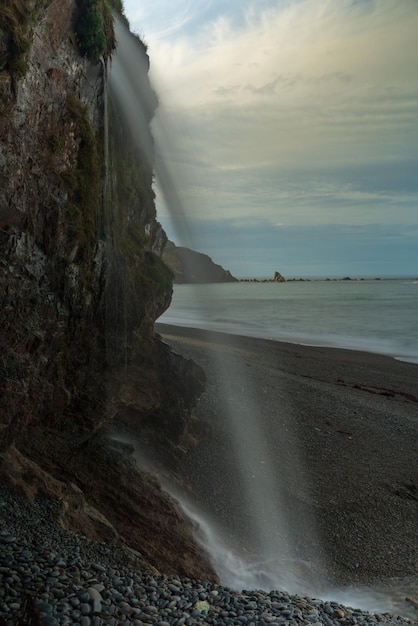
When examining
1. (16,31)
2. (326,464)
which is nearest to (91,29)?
(16,31)

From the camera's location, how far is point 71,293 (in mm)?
7969

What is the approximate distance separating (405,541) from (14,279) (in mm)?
8450

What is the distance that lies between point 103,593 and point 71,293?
14.5 ft

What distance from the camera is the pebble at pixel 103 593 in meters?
5.07

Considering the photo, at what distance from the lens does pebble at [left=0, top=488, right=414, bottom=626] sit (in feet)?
16.6

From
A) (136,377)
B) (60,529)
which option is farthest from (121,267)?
(60,529)

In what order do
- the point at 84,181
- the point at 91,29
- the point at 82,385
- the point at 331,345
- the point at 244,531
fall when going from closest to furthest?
the point at 91,29
the point at 84,181
the point at 82,385
the point at 244,531
the point at 331,345

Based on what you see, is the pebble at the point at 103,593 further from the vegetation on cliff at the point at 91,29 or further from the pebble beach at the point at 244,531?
the vegetation on cliff at the point at 91,29

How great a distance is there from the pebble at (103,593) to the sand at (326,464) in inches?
91.2

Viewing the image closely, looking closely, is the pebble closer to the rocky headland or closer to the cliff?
the rocky headland

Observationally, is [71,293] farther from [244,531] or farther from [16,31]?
[244,531]

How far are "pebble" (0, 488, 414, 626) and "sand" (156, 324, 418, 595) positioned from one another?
2.32 meters

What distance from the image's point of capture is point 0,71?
6016mm

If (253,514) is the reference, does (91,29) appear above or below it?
above
